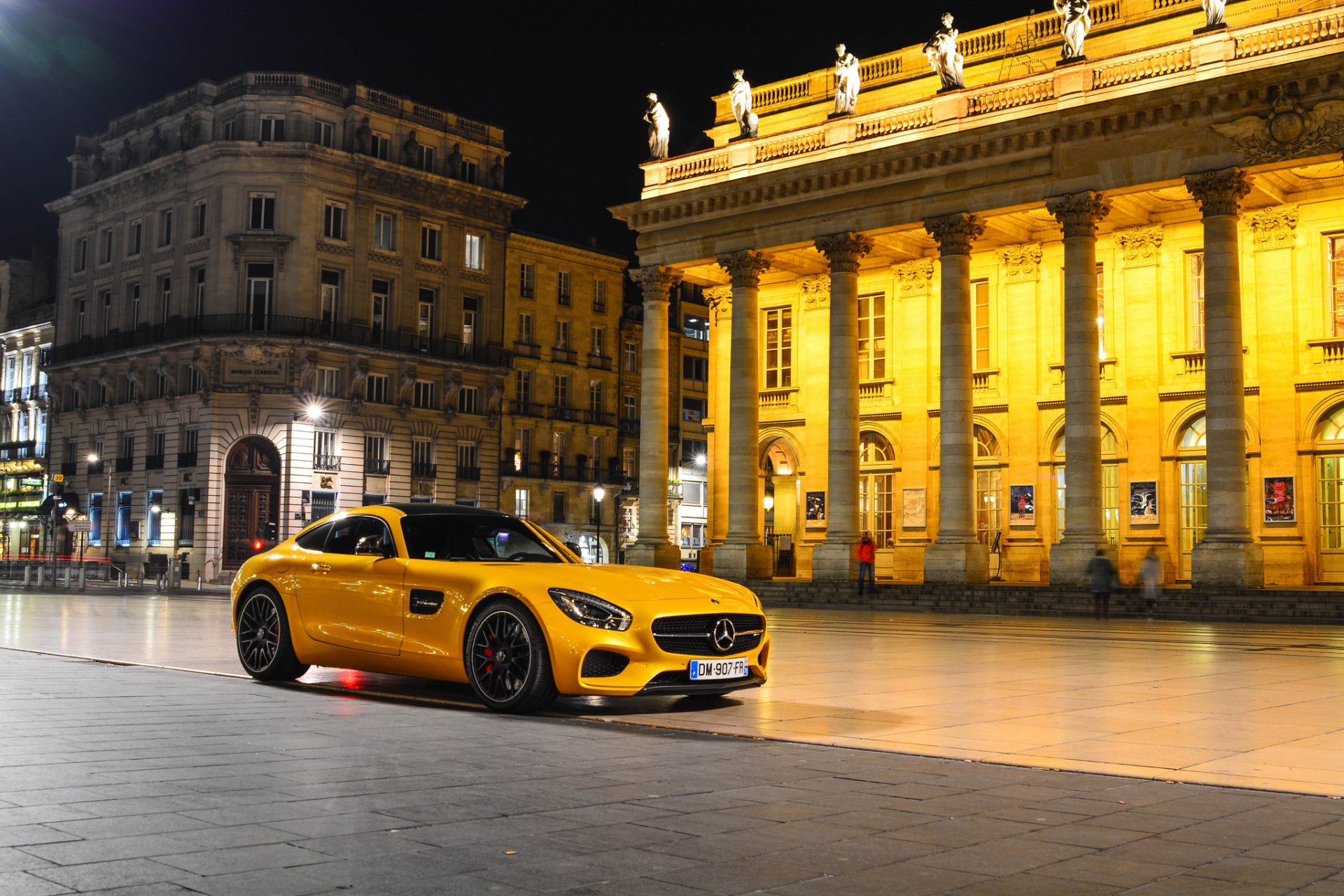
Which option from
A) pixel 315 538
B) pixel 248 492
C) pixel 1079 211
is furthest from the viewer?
pixel 248 492

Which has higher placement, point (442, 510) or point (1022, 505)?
point (1022, 505)

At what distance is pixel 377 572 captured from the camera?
1091cm

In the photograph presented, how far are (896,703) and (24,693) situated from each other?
7139 mm

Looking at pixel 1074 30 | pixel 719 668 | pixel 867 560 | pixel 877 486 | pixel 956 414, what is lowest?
pixel 719 668

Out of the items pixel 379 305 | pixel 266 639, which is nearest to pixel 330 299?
pixel 379 305

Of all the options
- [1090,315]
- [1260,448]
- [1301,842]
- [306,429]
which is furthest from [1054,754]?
[306,429]

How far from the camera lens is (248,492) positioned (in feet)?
188

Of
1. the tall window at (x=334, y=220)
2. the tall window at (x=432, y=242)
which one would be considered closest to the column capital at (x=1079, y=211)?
the tall window at (x=334, y=220)

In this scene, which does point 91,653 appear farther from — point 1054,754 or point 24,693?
point 1054,754

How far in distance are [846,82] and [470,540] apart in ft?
97.5

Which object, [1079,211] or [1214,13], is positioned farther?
[1079,211]

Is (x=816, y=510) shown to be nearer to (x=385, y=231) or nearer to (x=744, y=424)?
(x=744, y=424)

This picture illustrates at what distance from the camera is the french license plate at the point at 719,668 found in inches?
385

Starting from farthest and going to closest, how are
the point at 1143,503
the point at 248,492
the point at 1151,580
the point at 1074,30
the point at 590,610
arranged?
the point at 248,492 < the point at 1143,503 < the point at 1074,30 < the point at 1151,580 < the point at 590,610
